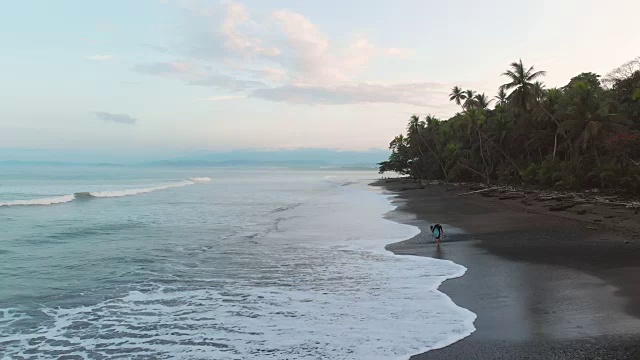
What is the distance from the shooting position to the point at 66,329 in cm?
823

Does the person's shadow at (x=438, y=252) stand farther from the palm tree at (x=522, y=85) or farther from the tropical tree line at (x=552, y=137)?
the palm tree at (x=522, y=85)

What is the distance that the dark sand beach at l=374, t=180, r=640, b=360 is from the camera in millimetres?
6512

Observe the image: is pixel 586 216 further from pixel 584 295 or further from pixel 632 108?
pixel 632 108

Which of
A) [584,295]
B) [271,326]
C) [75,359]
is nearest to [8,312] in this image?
[75,359]

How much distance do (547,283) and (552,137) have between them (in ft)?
117

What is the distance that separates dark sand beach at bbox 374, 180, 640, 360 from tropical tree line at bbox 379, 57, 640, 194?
881cm

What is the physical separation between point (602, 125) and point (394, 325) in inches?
1237

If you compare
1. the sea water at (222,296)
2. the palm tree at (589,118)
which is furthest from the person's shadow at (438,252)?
the palm tree at (589,118)

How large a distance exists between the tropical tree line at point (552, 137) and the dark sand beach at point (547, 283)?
28.9 ft

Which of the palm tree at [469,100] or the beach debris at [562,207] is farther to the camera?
the palm tree at [469,100]

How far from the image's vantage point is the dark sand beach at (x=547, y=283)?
651cm

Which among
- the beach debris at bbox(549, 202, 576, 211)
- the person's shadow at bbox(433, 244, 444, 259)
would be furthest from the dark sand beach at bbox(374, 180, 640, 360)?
the beach debris at bbox(549, 202, 576, 211)

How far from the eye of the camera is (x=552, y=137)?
135 ft

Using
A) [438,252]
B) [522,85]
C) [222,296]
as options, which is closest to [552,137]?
[522,85]
